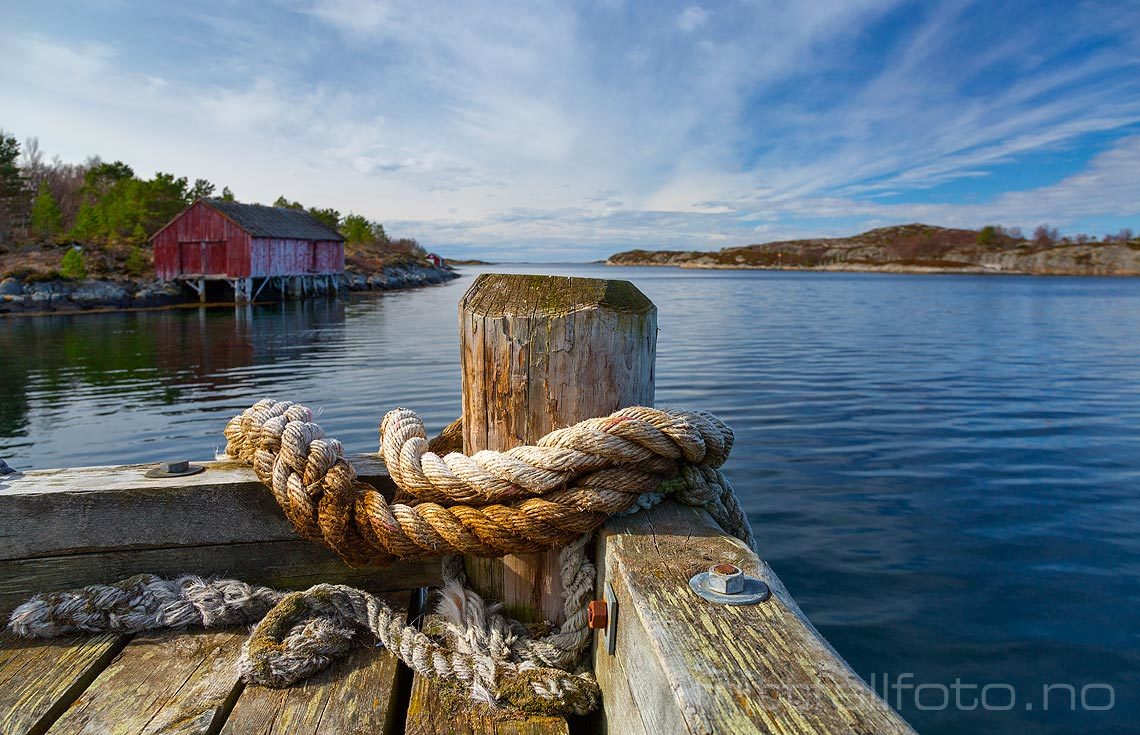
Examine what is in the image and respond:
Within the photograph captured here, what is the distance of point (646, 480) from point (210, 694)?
1605 mm

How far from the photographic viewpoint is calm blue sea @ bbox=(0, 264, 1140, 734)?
15.5 ft

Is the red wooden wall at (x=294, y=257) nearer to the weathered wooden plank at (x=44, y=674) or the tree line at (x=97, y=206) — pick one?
the tree line at (x=97, y=206)

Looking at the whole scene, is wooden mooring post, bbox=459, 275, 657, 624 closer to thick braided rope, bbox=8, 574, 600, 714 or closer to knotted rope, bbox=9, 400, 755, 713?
knotted rope, bbox=9, 400, 755, 713

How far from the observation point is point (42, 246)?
46.9 metres

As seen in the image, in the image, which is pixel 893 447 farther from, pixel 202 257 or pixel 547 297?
pixel 202 257

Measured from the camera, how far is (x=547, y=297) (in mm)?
2443

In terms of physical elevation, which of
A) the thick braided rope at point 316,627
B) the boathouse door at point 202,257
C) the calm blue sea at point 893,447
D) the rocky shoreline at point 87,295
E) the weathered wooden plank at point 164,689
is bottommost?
the calm blue sea at point 893,447

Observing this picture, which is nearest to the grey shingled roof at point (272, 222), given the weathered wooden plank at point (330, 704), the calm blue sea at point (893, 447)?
the calm blue sea at point (893, 447)

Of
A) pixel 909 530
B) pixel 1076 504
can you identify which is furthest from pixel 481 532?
pixel 1076 504

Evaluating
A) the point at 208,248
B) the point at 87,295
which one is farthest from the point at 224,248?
the point at 87,295

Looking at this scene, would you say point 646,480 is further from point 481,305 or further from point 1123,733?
point 1123,733

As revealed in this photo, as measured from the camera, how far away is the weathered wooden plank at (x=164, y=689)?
6.93ft

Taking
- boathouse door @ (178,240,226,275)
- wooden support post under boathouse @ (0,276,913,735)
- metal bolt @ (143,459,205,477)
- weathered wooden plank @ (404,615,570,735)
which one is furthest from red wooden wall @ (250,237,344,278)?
weathered wooden plank @ (404,615,570,735)

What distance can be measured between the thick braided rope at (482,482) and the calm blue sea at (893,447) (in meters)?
3.12
